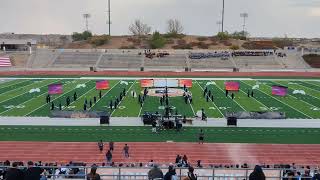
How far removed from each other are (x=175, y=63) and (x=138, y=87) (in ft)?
88.1

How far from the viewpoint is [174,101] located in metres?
37.4

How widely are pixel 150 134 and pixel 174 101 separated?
1127 centimetres

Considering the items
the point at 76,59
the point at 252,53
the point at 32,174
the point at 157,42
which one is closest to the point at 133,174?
the point at 32,174

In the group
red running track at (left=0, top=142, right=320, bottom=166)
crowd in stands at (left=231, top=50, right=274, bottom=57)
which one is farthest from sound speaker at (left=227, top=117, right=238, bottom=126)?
crowd in stands at (left=231, top=50, right=274, bottom=57)

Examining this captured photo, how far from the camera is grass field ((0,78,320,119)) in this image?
33.0 meters

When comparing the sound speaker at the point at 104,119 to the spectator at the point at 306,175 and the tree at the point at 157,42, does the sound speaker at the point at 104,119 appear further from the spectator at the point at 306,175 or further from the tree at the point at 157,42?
the tree at the point at 157,42

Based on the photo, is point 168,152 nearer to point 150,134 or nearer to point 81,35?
point 150,134

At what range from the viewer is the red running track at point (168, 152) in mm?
21922

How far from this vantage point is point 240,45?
9181cm

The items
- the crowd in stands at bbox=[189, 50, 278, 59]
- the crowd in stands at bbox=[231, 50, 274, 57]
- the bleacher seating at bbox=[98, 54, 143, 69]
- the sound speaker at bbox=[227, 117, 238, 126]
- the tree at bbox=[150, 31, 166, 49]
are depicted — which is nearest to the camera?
the sound speaker at bbox=[227, 117, 238, 126]

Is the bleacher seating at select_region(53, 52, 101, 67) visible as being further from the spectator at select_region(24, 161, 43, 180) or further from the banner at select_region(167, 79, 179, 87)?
the spectator at select_region(24, 161, 43, 180)

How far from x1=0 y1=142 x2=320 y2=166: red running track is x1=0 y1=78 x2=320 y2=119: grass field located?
764 cm

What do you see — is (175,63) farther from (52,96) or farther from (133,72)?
(52,96)

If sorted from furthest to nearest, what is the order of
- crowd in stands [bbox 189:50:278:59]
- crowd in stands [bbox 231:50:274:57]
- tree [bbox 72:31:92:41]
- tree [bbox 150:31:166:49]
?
tree [bbox 72:31:92:41] → tree [bbox 150:31:166:49] → crowd in stands [bbox 231:50:274:57] → crowd in stands [bbox 189:50:278:59]
